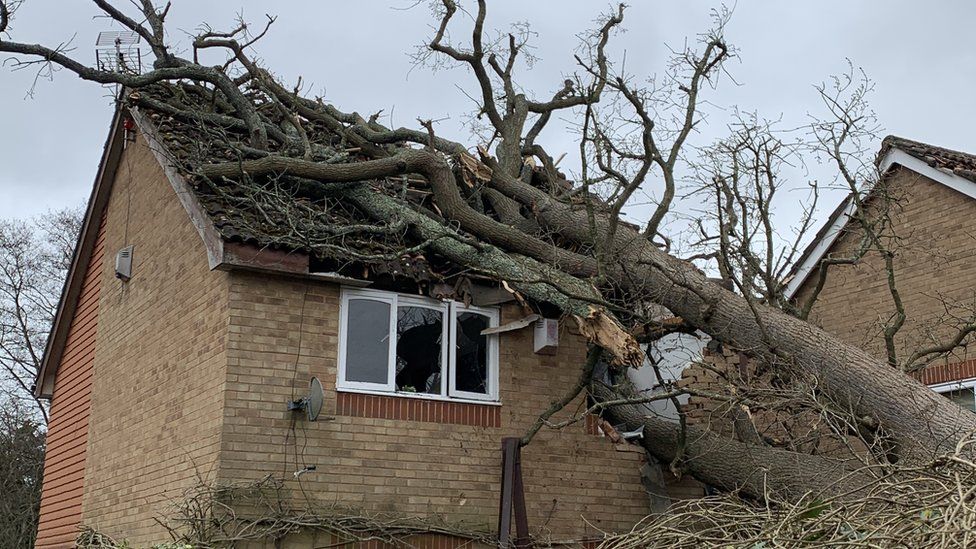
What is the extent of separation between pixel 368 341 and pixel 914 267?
8015 millimetres

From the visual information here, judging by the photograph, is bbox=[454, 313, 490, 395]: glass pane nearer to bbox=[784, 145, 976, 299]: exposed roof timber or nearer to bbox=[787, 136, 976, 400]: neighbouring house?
bbox=[787, 136, 976, 400]: neighbouring house

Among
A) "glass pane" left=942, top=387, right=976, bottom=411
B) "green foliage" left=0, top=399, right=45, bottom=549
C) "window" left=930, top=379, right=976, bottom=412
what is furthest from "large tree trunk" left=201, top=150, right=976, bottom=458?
"green foliage" left=0, top=399, right=45, bottom=549

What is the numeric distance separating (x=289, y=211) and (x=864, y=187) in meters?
6.56

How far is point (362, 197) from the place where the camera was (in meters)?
12.5

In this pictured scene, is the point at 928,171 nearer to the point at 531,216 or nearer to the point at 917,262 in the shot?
the point at 917,262

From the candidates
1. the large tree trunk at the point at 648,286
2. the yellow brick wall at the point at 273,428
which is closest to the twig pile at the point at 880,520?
the large tree trunk at the point at 648,286

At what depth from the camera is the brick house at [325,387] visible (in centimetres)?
1063

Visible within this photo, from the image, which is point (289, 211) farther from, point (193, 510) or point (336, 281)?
point (193, 510)

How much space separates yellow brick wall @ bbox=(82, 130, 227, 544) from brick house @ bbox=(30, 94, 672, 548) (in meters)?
0.03

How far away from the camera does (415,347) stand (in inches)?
456

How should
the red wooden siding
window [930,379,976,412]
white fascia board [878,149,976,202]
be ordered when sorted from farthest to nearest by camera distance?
the red wooden siding
white fascia board [878,149,976,202]
window [930,379,976,412]

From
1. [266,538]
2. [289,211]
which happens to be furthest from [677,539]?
[289,211]

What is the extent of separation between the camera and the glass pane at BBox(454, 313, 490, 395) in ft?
38.6

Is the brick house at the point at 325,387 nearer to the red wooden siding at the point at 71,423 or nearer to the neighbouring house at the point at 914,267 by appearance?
the red wooden siding at the point at 71,423
